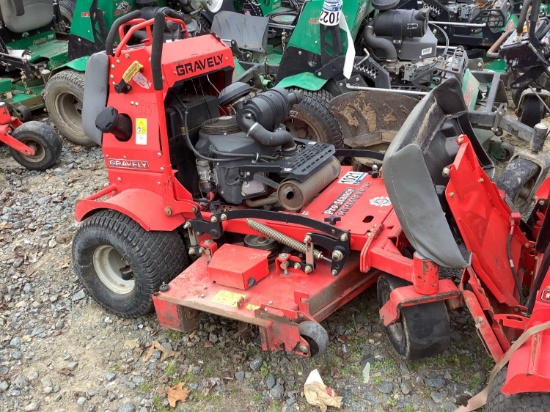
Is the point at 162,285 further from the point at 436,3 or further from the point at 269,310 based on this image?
the point at 436,3

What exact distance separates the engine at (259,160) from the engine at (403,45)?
96.1 inches

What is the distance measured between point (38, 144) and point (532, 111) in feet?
16.7

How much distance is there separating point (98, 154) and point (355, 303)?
397cm

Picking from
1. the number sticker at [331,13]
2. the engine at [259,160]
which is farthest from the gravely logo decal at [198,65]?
the number sticker at [331,13]

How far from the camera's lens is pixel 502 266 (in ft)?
10.5

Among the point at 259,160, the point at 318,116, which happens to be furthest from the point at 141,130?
the point at 318,116

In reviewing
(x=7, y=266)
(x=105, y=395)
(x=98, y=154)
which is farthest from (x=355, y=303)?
(x=98, y=154)

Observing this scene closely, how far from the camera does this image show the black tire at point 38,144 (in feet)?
20.1

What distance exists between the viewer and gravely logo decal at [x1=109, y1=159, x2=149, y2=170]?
3.78 metres

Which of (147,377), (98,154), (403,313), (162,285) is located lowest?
(98,154)

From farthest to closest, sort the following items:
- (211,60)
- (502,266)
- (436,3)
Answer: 1. (436,3)
2. (211,60)
3. (502,266)

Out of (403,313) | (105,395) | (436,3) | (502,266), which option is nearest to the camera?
(403,313)

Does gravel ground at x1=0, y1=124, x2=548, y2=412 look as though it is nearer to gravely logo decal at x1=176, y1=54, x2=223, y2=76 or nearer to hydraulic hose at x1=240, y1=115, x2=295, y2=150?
hydraulic hose at x1=240, y1=115, x2=295, y2=150

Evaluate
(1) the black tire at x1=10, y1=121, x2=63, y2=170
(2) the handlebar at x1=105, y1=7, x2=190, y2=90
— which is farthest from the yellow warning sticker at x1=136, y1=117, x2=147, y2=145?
(1) the black tire at x1=10, y1=121, x2=63, y2=170
